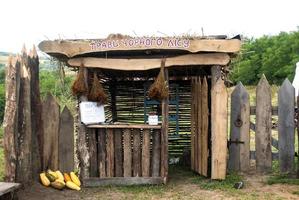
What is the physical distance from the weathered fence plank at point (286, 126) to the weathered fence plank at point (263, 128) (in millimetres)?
201

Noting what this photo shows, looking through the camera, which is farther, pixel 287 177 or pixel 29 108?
pixel 287 177

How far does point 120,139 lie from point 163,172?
96 centimetres

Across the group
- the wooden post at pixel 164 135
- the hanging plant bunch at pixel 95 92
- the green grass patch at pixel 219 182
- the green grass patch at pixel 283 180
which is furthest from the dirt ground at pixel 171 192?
the hanging plant bunch at pixel 95 92

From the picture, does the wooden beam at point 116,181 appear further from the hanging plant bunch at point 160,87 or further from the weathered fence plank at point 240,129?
the weathered fence plank at point 240,129

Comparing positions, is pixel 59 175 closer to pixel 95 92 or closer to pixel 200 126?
pixel 95 92

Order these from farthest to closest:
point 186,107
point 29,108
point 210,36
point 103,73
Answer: point 186,107 → point 103,73 → point 210,36 → point 29,108

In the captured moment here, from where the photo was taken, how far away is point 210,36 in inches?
303

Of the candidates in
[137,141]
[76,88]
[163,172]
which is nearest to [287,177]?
[163,172]

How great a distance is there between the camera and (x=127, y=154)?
308 inches

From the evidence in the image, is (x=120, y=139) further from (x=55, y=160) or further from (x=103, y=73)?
(x=103, y=73)

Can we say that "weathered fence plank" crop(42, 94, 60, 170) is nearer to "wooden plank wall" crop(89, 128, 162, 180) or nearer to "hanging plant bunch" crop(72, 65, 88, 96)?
"hanging plant bunch" crop(72, 65, 88, 96)

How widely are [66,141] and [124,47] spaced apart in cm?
217

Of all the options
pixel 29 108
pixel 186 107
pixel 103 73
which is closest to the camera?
pixel 29 108

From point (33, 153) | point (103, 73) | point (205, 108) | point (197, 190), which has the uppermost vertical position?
point (103, 73)
